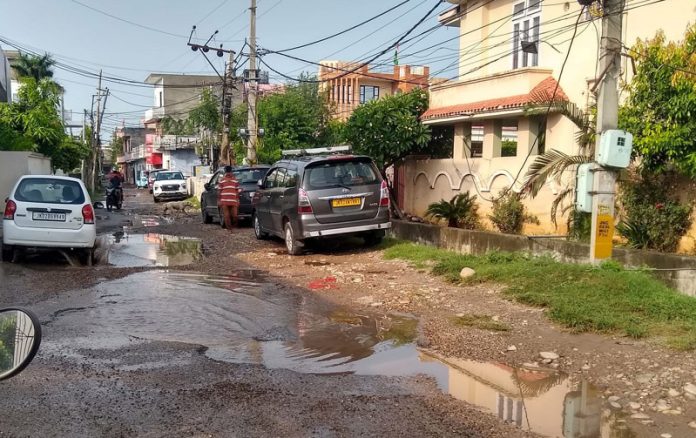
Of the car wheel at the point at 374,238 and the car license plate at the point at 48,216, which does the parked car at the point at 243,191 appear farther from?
the car license plate at the point at 48,216

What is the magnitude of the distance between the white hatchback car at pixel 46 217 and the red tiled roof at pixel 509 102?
26.6ft

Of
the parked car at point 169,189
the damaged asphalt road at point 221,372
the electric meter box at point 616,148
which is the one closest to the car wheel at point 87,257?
the damaged asphalt road at point 221,372

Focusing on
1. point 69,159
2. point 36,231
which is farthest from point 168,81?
point 36,231

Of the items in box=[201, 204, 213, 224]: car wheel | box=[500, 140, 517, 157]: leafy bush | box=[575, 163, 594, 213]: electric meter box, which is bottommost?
box=[201, 204, 213, 224]: car wheel

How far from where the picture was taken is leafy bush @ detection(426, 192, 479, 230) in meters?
14.2

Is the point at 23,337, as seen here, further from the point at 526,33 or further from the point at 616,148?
the point at 526,33

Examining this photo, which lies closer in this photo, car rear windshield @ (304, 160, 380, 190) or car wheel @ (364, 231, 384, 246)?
car rear windshield @ (304, 160, 380, 190)

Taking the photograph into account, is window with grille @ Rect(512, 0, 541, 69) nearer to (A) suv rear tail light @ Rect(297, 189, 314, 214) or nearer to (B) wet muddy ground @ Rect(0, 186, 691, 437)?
(A) suv rear tail light @ Rect(297, 189, 314, 214)

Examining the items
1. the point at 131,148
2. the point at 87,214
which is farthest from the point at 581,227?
the point at 131,148

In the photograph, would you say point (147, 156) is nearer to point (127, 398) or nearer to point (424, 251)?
point (424, 251)

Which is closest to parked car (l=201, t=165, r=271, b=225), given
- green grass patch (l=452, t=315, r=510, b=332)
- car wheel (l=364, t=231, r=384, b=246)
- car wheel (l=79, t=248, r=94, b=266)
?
car wheel (l=364, t=231, r=384, b=246)

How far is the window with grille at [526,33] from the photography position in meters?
14.2

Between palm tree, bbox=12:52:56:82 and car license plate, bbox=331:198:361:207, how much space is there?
41.0 meters

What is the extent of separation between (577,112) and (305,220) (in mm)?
5216
